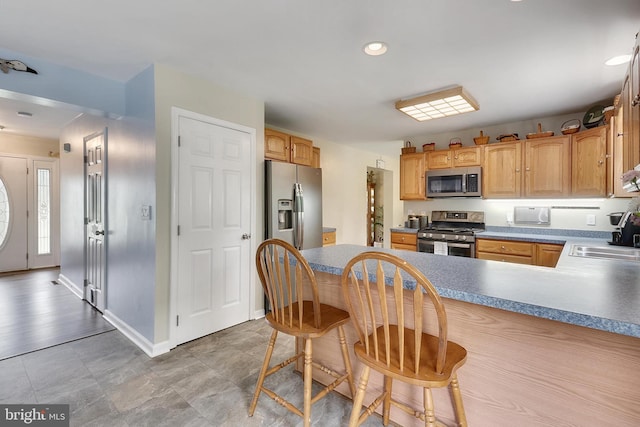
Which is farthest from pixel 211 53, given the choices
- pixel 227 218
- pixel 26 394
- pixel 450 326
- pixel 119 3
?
pixel 26 394

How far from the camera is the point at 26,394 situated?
1973mm

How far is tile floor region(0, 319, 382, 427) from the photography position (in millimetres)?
1758

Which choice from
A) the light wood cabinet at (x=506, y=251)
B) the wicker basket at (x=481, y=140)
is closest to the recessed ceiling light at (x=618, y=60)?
the wicker basket at (x=481, y=140)

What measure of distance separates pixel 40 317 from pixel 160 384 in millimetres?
2288

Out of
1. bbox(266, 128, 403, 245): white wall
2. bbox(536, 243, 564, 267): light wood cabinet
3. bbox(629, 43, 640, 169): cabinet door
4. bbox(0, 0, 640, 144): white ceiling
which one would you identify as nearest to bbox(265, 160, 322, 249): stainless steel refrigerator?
bbox(0, 0, 640, 144): white ceiling

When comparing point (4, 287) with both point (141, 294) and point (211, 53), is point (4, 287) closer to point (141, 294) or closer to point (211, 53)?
point (141, 294)

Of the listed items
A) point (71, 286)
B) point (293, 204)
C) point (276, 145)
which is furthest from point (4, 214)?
point (293, 204)

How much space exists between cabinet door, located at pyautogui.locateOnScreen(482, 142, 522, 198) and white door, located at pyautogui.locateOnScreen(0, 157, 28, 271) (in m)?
7.58

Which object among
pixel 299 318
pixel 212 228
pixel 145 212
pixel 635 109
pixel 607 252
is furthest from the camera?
pixel 212 228

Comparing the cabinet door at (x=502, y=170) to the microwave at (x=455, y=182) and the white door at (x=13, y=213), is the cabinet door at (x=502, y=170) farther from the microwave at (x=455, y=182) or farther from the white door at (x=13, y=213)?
the white door at (x=13, y=213)

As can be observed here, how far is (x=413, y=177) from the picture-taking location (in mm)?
4703

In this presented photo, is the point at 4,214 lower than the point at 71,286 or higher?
higher

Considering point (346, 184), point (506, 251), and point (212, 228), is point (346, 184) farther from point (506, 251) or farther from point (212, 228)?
point (212, 228)

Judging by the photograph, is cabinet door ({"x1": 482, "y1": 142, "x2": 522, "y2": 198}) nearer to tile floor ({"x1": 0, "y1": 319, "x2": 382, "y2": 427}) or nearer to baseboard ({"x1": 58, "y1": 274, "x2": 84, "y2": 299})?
tile floor ({"x1": 0, "y1": 319, "x2": 382, "y2": 427})
